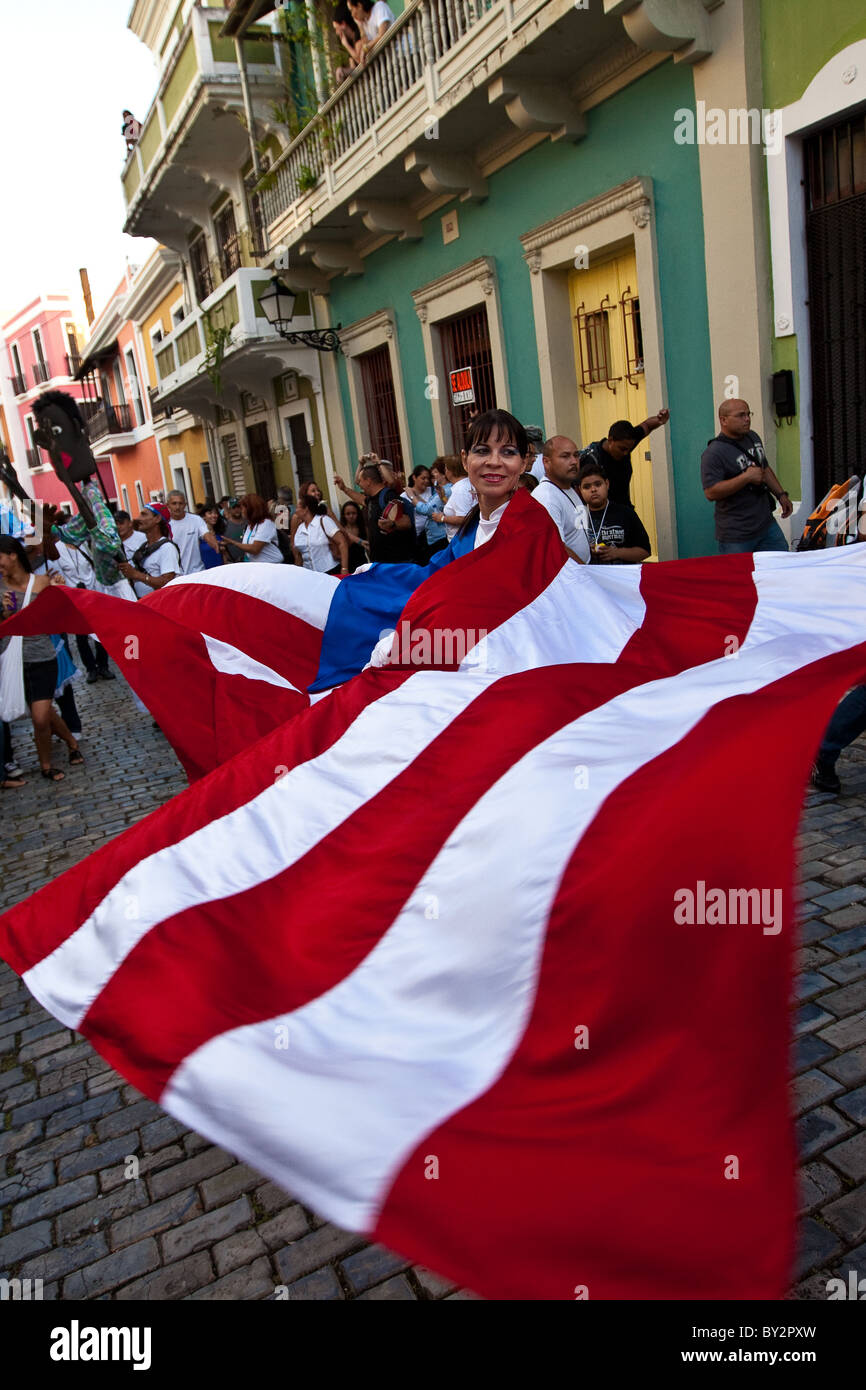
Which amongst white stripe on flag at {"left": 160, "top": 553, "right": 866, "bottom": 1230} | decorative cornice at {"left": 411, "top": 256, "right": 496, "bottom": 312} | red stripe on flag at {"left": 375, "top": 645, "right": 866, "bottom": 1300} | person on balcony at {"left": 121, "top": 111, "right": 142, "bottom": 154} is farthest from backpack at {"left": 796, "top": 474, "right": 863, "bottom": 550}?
person on balcony at {"left": 121, "top": 111, "right": 142, "bottom": 154}

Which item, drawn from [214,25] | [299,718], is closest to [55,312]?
[214,25]

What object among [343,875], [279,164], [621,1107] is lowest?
[621,1107]

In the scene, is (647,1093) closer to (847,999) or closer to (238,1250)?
(238,1250)

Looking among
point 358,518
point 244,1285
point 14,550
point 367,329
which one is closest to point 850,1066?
point 244,1285

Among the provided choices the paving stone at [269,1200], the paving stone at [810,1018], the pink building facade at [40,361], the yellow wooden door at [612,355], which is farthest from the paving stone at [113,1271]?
the pink building facade at [40,361]

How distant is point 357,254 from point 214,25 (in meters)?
5.05

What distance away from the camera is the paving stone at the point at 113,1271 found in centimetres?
246

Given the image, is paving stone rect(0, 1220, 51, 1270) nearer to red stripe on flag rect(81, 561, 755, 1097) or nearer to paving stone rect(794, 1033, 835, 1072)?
red stripe on flag rect(81, 561, 755, 1097)

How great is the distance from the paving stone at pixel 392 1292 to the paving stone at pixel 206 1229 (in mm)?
462

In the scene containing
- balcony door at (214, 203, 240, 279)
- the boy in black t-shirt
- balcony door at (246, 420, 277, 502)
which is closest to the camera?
the boy in black t-shirt

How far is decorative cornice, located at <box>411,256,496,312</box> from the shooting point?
1073 centimetres

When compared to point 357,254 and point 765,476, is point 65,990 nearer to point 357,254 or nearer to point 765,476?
point 765,476

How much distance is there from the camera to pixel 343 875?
7.35ft

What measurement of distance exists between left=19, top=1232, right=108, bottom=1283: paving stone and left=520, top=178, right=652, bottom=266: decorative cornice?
8223mm
